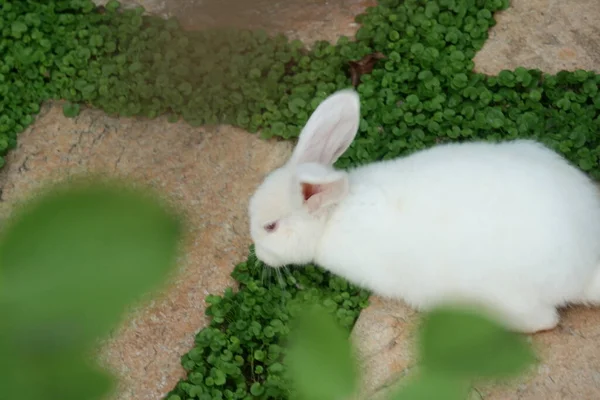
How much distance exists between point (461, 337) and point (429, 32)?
3652 mm

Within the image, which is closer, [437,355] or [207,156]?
[437,355]

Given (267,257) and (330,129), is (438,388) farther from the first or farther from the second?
(267,257)

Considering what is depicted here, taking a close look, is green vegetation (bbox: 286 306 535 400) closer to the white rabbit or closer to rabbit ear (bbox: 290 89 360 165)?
the white rabbit

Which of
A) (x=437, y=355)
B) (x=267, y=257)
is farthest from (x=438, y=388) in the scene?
(x=267, y=257)

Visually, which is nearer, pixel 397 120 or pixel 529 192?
pixel 529 192

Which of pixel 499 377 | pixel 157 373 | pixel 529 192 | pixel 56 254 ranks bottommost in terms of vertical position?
pixel 157 373

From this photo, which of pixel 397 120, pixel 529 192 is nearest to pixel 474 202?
pixel 529 192

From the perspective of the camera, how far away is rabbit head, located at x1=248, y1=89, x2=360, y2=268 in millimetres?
3166

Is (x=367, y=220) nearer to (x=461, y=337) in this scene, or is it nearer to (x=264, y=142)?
(x=264, y=142)

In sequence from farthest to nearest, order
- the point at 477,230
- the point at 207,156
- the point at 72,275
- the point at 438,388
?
the point at 207,156 → the point at 477,230 → the point at 438,388 → the point at 72,275

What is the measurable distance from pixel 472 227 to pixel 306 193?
0.66m

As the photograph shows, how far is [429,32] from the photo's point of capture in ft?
13.9

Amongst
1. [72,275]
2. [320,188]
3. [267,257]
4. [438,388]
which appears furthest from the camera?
[267,257]

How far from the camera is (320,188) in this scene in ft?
10.2
